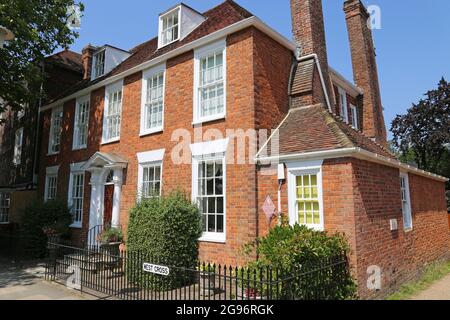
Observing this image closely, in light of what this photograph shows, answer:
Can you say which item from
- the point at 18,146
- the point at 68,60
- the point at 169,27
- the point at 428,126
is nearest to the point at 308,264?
the point at 169,27

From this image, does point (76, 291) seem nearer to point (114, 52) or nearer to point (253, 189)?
point (253, 189)

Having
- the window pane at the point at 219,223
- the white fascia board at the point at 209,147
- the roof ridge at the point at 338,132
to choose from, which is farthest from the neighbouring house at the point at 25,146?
the roof ridge at the point at 338,132

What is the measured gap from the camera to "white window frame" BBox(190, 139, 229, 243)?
382 inches

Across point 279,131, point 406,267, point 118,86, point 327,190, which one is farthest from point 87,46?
point 406,267

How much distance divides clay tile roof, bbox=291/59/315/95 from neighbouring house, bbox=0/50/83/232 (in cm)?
1367

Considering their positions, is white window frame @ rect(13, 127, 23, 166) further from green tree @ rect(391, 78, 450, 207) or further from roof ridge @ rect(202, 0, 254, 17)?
green tree @ rect(391, 78, 450, 207)

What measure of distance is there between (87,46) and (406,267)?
18.5 meters

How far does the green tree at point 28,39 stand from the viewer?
506 inches

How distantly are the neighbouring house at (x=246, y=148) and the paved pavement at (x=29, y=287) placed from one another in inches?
113

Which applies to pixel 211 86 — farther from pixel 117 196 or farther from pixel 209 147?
pixel 117 196

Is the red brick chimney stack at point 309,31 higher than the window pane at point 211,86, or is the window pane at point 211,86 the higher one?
the red brick chimney stack at point 309,31

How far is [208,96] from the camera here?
1098cm

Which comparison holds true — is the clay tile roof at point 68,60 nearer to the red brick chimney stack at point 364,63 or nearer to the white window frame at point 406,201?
the red brick chimney stack at point 364,63

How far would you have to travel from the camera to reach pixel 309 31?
11883 mm
